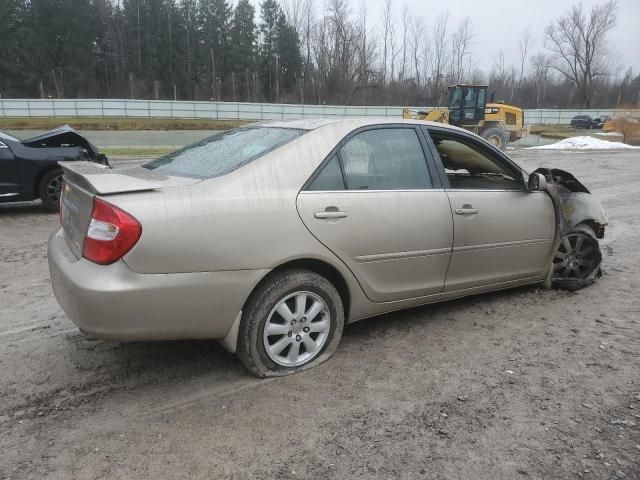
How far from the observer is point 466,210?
3908 millimetres

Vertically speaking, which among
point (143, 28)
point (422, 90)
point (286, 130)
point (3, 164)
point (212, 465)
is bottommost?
point (212, 465)

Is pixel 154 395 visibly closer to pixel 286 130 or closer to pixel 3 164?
pixel 286 130

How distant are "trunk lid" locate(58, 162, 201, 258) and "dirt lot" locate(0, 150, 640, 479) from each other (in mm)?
888

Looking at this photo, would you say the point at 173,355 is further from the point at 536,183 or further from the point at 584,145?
the point at 584,145

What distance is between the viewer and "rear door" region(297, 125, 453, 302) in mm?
3271

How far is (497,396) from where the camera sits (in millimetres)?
3064

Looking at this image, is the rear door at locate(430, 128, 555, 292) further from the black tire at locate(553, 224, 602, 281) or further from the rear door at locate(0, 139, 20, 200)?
the rear door at locate(0, 139, 20, 200)

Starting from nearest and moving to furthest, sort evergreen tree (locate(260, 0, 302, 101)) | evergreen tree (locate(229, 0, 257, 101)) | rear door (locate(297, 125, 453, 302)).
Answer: rear door (locate(297, 125, 453, 302))
evergreen tree (locate(229, 0, 257, 101))
evergreen tree (locate(260, 0, 302, 101))

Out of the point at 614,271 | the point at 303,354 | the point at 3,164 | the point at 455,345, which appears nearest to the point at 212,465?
the point at 303,354

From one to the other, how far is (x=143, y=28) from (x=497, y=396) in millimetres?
77693

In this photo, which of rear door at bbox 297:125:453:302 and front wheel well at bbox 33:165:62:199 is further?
front wheel well at bbox 33:165:62:199

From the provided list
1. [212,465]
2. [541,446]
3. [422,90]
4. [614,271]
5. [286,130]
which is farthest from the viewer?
[422,90]

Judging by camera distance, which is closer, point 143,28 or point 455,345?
point 455,345

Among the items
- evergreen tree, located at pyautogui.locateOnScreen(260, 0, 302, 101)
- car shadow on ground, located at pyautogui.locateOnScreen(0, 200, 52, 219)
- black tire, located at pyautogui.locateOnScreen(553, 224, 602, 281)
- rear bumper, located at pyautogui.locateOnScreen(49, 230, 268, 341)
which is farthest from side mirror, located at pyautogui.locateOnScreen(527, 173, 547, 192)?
evergreen tree, located at pyautogui.locateOnScreen(260, 0, 302, 101)
